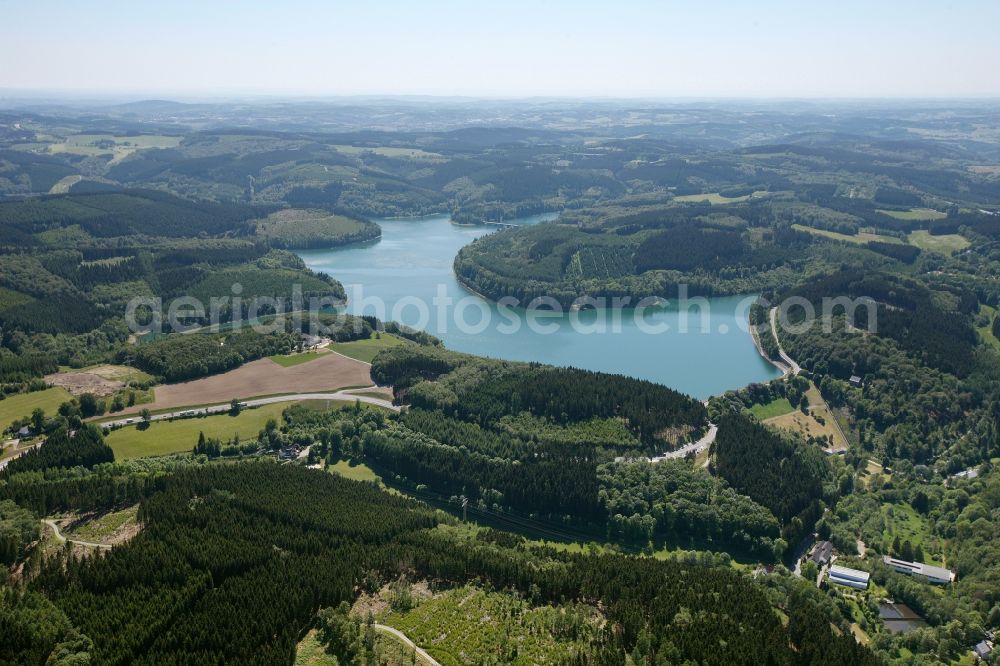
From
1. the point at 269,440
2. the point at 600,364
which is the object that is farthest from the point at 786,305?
the point at 269,440

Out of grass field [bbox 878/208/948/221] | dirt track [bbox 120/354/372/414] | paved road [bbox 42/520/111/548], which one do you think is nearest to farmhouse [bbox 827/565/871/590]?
paved road [bbox 42/520/111/548]

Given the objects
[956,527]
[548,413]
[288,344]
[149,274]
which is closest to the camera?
[956,527]

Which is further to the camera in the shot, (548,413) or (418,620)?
(548,413)

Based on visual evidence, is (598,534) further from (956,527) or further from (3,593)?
(3,593)

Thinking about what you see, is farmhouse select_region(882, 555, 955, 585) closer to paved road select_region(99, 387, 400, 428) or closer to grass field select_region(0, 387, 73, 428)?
paved road select_region(99, 387, 400, 428)

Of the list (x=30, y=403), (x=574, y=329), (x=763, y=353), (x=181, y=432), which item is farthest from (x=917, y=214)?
(x=30, y=403)

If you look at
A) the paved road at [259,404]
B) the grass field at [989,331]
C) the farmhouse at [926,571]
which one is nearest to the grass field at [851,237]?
the grass field at [989,331]

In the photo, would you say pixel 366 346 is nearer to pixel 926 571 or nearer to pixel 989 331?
pixel 926 571

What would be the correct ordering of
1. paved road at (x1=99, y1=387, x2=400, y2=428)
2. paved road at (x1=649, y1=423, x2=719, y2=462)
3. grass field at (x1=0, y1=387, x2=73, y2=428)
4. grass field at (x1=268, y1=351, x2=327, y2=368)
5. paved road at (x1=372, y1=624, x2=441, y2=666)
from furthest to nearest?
grass field at (x1=268, y1=351, x2=327, y2=368) < paved road at (x1=99, y1=387, x2=400, y2=428) < grass field at (x1=0, y1=387, x2=73, y2=428) < paved road at (x1=649, y1=423, x2=719, y2=462) < paved road at (x1=372, y1=624, x2=441, y2=666)
